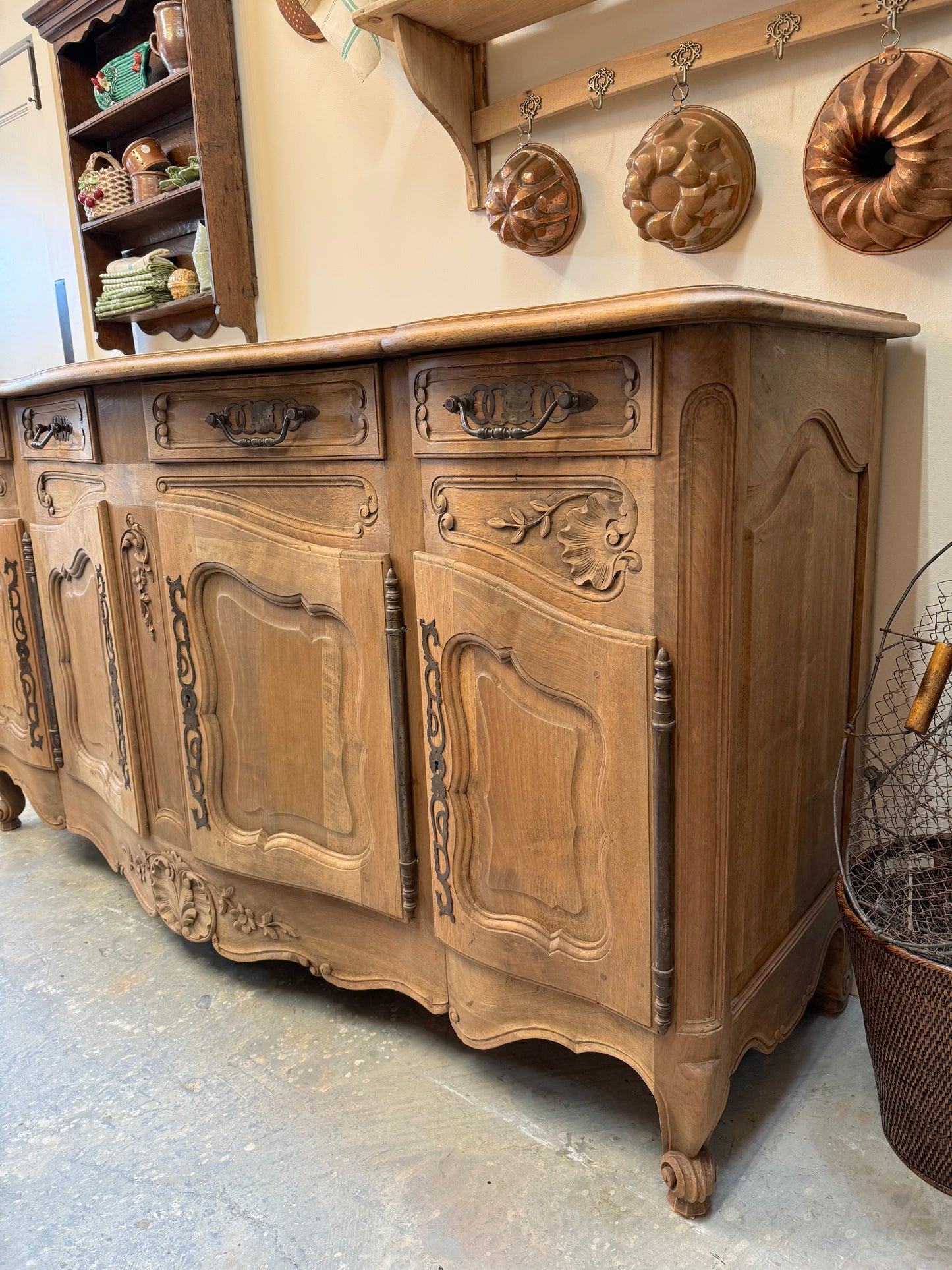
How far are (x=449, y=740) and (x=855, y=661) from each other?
655 millimetres

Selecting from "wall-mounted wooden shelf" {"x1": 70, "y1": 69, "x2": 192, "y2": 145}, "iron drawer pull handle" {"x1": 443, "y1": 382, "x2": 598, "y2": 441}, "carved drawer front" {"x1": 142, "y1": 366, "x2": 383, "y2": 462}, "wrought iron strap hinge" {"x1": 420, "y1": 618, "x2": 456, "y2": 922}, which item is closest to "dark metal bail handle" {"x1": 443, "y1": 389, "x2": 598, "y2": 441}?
"iron drawer pull handle" {"x1": 443, "y1": 382, "x2": 598, "y2": 441}

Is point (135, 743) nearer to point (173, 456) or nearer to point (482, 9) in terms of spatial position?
point (173, 456)

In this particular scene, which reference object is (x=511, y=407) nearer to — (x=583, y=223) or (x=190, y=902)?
(x=583, y=223)

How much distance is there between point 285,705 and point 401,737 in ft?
0.74

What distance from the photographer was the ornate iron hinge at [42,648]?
1.88 metres

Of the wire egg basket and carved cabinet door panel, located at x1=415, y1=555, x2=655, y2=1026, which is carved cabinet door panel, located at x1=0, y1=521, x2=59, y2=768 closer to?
carved cabinet door panel, located at x1=415, y1=555, x2=655, y2=1026

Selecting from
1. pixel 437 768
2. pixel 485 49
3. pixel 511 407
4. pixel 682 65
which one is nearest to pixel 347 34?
pixel 485 49

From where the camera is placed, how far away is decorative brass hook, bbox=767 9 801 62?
4.13 ft

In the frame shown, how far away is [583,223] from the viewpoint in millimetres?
1587

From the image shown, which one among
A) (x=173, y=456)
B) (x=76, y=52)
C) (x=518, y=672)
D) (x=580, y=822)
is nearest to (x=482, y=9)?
(x=173, y=456)

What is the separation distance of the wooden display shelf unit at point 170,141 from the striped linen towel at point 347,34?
15.3 inches

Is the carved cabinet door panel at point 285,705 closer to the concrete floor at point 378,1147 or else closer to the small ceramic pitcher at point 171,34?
the concrete floor at point 378,1147

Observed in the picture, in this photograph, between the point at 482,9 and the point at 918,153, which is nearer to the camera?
the point at 918,153

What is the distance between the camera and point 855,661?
140 cm
